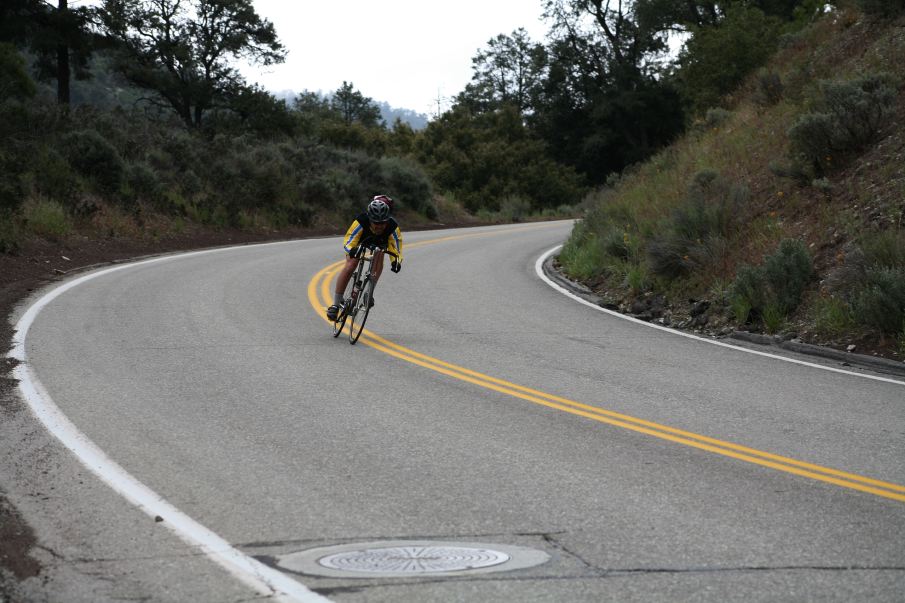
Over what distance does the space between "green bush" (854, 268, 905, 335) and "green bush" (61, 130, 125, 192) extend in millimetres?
20995

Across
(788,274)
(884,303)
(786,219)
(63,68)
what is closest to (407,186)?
(63,68)

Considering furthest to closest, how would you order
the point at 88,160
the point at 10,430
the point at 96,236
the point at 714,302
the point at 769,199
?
the point at 88,160 → the point at 96,236 → the point at 769,199 → the point at 714,302 → the point at 10,430

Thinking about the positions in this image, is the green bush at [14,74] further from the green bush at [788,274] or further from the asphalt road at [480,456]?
the green bush at [788,274]

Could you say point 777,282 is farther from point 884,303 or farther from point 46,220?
point 46,220

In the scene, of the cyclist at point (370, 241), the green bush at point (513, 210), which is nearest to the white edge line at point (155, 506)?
the cyclist at point (370, 241)

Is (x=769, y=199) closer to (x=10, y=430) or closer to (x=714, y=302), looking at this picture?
(x=714, y=302)

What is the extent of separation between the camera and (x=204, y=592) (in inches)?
180

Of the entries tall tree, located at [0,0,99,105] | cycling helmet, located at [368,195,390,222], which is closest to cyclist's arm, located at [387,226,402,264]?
cycling helmet, located at [368,195,390,222]

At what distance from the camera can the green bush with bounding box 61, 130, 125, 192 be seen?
90.4ft

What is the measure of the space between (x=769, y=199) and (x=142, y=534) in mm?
14395

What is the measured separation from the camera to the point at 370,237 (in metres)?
12.8

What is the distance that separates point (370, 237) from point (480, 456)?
611 centimetres

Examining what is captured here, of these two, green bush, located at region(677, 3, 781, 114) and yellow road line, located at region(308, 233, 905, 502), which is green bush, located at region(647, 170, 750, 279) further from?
green bush, located at region(677, 3, 781, 114)

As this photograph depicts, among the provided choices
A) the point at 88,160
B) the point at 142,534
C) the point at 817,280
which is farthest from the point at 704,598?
the point at 88,160
